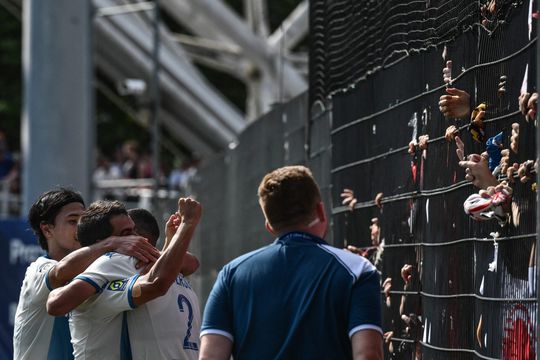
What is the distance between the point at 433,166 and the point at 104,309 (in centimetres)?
148

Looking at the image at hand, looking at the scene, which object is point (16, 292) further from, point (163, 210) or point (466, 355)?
point (466, 355)

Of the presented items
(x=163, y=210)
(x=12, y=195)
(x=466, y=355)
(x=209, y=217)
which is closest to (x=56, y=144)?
(x=163, y=210)

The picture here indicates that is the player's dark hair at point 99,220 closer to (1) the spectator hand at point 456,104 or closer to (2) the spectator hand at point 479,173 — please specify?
(1) the spectator hand at point 456,104

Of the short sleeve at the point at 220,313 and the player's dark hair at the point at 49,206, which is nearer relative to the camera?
the short sleeve at the point at 220,313

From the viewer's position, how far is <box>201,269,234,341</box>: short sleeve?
446 cm

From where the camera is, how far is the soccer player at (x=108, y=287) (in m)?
5.16

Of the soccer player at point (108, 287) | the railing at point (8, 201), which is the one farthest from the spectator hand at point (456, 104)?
the railing at point (8, 201)

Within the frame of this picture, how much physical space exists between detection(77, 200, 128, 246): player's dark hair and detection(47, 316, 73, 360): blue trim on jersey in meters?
0.82

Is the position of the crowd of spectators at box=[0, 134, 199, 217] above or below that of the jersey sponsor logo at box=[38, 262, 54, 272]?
above

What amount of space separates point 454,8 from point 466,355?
53.4 inches

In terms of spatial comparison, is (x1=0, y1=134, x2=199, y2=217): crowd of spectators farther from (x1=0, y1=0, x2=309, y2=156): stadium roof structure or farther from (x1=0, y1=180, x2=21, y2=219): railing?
(x1=0, y1=0, x2=309, y2=156): stadium roof structure

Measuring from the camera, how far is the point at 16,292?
48.5 feet

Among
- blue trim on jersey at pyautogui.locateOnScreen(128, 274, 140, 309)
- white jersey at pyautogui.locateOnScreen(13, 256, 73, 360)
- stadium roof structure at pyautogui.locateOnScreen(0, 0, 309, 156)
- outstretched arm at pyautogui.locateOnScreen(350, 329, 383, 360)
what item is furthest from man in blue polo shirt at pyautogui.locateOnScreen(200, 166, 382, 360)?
stadium roof structure at pyautogui.locateOnScreen(0, 0, 309, 156)

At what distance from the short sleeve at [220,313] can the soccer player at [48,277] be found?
1.49 m
